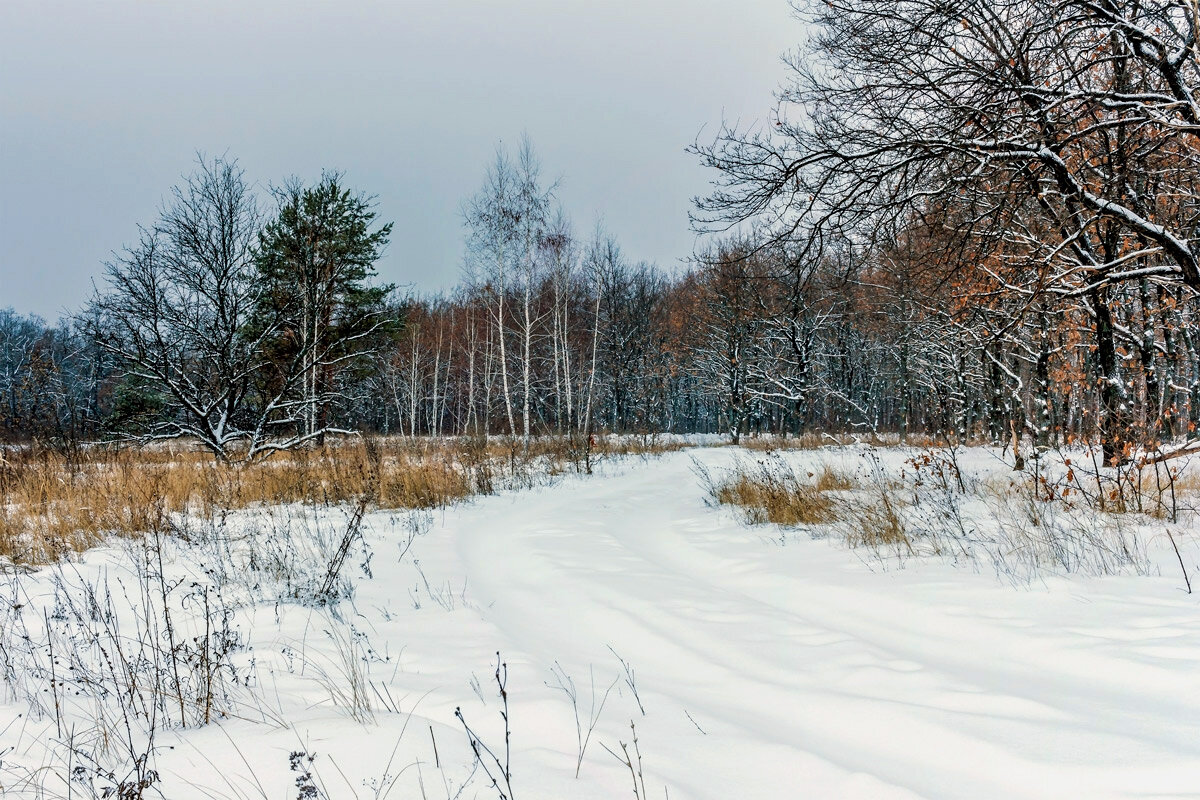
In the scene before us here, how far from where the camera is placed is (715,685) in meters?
2.93

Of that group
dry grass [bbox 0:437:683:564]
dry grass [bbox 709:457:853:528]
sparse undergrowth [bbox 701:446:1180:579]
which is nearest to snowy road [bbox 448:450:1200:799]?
sparse undergrowth [bbox 701:446:1180:579]

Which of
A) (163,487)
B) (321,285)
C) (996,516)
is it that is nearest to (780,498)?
(996,516)

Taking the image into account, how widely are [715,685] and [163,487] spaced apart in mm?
7757

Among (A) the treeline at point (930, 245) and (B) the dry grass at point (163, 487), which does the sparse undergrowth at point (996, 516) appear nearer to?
(A) the treeline at point (930, 245)

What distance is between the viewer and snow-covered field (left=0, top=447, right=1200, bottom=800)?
192cm

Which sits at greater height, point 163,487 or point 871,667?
point 163,487

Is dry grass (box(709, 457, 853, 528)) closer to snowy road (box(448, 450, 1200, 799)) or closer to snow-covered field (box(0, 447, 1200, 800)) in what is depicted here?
snowy road (box(448, 450, 1200, 799))

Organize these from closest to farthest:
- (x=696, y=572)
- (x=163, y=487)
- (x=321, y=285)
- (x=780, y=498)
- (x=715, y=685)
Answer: (x=715, y=685), (x=696, y=572), (x=780, y=498), (x=163, y=487), (x=321, y=285)

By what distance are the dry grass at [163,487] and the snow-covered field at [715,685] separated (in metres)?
1.08

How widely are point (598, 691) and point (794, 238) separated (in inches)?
235

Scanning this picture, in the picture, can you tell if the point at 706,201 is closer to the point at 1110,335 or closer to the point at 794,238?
the point at 794,238

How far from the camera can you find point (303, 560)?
16.3 ft

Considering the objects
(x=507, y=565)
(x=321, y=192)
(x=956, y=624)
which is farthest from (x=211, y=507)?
(x=321, y=192)

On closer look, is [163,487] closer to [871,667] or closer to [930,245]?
[871,667]
